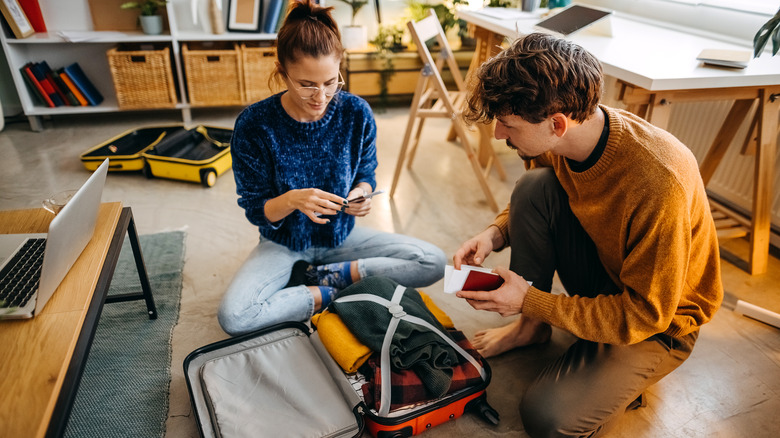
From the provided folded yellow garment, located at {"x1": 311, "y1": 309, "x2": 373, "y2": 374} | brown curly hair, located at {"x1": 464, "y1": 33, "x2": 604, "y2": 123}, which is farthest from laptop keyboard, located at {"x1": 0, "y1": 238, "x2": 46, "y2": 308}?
brown curly hair, located at {"x1": 464, "y1": 33, "x2": 604, "y2": 123}

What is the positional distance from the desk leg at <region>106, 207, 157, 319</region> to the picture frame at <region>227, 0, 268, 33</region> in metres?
2.32

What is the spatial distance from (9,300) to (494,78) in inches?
42.8

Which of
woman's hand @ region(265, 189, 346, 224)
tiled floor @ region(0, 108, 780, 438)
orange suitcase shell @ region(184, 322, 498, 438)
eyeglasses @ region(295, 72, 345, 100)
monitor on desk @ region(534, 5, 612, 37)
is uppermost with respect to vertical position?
monitor on desk @ region(534, 5, 612, 37)

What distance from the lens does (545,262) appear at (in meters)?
1.46

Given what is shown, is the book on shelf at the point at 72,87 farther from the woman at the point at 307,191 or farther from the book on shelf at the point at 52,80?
the woman at the point at 307,191

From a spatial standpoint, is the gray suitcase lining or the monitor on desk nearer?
the gray suitcase lining

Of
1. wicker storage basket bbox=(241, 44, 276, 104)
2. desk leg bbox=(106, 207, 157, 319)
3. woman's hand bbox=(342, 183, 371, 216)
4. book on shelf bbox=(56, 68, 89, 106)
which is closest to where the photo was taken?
desk leg bbox=(106, 207, 157, 319)

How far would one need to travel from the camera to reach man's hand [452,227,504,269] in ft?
4.71

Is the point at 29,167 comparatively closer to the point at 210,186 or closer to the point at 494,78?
the point at 210,186

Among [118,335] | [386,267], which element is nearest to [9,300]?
[118,335]

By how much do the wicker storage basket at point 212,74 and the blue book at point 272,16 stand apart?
28 centimetres

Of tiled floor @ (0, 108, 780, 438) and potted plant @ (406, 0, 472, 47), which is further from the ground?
potted plant @ (406, 0, 472, 47)

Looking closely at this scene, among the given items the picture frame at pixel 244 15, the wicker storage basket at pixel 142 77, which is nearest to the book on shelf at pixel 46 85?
the wicker storage basket at pixel 142 77

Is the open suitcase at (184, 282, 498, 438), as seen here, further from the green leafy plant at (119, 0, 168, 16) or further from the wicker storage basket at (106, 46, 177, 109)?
the green leafy plant at (119, 0, 168, 16)
